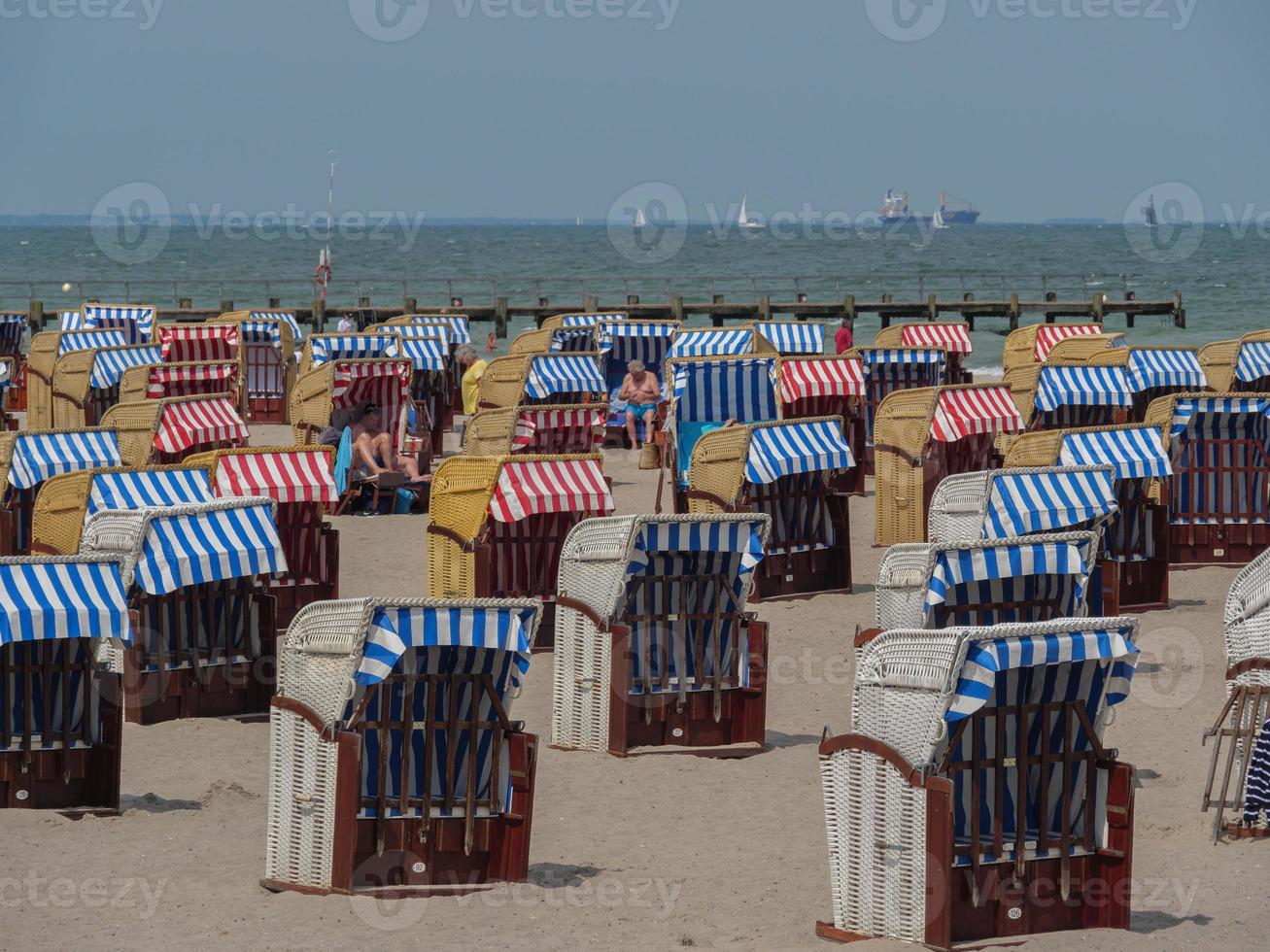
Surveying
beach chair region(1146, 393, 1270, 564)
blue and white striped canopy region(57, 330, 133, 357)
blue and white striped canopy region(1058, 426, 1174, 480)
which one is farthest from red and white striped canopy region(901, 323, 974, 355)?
blue and white striped canopy region(1058, 426, 1174, 480)

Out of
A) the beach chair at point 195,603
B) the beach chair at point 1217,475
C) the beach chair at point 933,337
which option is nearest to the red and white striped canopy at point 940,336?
the beach chair at point 933,337

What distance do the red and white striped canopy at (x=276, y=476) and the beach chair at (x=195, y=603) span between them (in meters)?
1.97

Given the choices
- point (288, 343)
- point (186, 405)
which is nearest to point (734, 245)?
point (288, 343)

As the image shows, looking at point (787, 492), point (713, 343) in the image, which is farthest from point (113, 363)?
point (787, 492)

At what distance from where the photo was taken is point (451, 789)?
6781 mm

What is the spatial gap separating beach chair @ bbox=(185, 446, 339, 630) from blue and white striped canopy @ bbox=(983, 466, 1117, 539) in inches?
164

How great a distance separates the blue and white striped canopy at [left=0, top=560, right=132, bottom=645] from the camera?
7445 mm

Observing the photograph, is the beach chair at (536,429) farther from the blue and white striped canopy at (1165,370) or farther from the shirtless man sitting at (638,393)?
the blue and white striped canopy at (1165,370)

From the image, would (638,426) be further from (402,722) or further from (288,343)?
(402,722)

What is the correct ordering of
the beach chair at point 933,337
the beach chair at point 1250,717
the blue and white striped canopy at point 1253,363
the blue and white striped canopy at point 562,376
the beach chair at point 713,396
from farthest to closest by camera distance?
the beach chair at point 933,337, the blue and white striped canopy at point 1253,363, the blue and white striped canopy at point 562,376, the beach chair at point 713,396, the beach chair at point 1250,717

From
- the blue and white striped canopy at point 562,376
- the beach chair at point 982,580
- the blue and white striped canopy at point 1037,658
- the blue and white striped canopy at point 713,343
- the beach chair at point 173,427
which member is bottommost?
the blue and white striped canopy at point 1037,658

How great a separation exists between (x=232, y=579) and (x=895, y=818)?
4.73 m

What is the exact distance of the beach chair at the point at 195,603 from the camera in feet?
30.1

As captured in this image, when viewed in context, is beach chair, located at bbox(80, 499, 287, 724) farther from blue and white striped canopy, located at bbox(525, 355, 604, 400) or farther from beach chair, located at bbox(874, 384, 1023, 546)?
blue and white striped canopy, located at bbox(525, 355, 604, 400)
